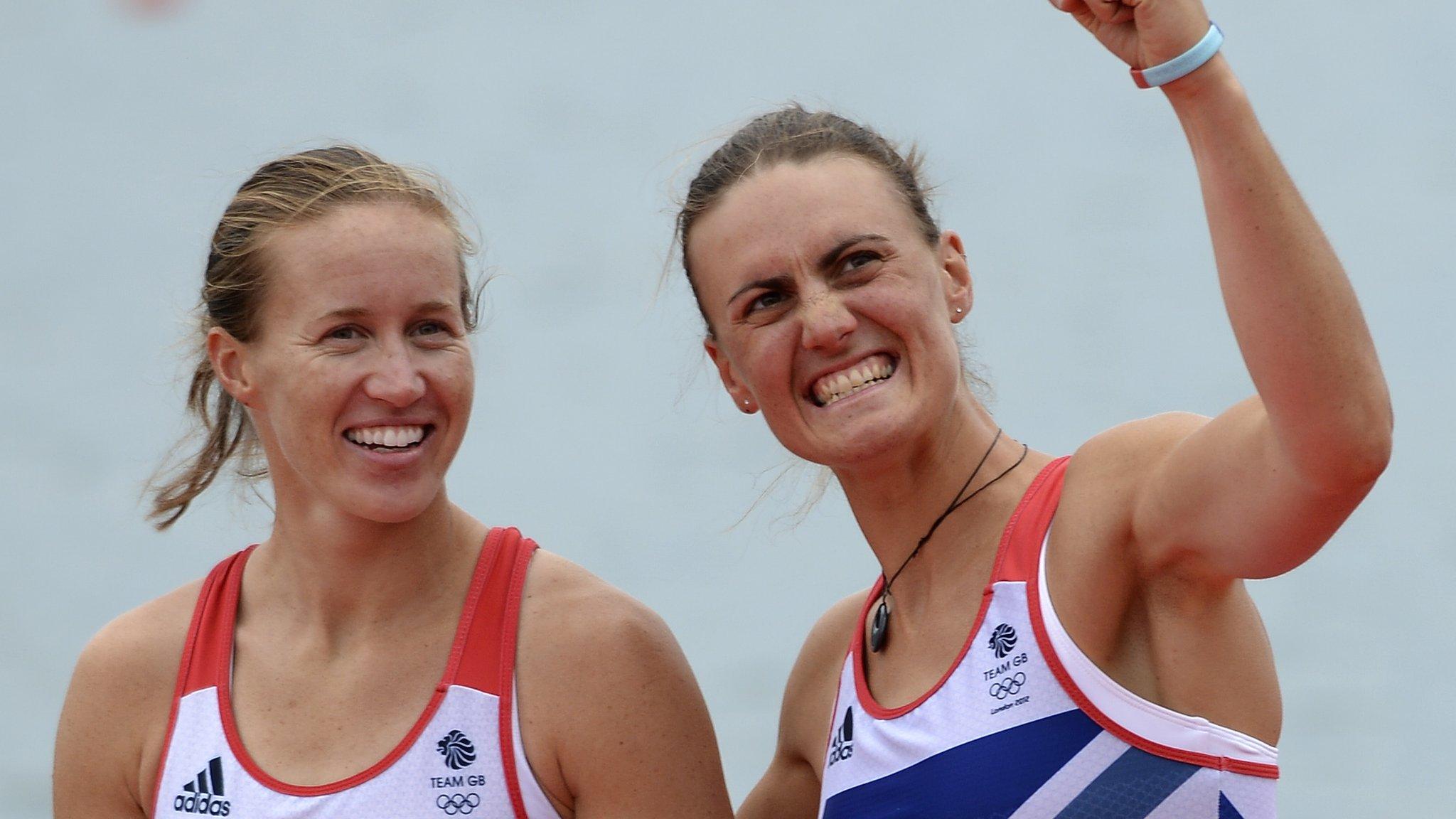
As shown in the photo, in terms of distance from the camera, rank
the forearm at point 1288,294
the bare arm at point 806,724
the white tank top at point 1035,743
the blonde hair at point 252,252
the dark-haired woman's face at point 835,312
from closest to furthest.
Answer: the forearm at point 1288,294, the white tank top at point 1035,743, the dark-haired woman's face at point 835,312, the blonde hair at point 252,252, the bare arm at point 806,724

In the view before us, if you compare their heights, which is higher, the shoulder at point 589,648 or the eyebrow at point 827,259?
the eyebrow at point 827,259

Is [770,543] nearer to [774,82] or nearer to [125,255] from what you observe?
[774,82]

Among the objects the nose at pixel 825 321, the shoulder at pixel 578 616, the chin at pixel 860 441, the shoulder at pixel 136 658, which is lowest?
the shoulder at pixel 578 616

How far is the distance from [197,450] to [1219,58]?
69.0 inches

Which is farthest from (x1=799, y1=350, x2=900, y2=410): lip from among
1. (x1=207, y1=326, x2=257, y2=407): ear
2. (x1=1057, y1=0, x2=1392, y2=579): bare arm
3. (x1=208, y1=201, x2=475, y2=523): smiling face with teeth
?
(x1=207, y1=326, x2=257, y2=407): ear

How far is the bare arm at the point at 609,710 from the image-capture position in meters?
2.30

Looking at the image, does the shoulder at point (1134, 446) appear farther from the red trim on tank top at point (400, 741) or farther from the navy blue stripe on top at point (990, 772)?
the red trim on tank top at point (400, 741)

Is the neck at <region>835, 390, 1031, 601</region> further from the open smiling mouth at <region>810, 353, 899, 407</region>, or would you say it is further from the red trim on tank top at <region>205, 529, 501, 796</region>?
the red trim on tank top at <region>205, 529, 501, 796</region>

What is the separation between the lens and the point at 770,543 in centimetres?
596

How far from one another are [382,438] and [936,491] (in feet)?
2.50

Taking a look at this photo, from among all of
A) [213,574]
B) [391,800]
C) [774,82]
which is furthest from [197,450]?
[774,82]

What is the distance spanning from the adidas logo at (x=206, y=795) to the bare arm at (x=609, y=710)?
43 centimetres

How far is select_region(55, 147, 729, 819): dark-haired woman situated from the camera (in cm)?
229

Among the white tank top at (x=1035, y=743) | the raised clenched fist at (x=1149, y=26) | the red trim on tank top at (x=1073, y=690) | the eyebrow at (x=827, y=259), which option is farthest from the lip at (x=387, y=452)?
the raised clenched fist at (x=1149, y=26)
